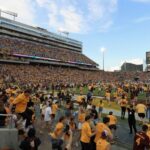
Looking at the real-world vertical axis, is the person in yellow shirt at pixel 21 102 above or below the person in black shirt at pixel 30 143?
above

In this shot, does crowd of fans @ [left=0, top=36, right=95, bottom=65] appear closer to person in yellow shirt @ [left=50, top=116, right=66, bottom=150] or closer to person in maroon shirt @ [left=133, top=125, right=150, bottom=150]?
person in yellow shirt @ [left=50, top=116, right=66, bottom=150]

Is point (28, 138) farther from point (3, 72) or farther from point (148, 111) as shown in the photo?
point (3, 72)

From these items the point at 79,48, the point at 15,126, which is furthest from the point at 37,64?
the point at 15,126

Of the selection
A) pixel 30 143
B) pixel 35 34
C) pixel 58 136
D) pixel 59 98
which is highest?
pixel 35 34

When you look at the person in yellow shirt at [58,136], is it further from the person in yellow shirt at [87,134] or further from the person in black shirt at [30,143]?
the person in black shirt at [30,143]

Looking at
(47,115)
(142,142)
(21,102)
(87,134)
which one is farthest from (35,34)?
(142,142)

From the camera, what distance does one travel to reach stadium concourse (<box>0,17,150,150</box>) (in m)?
10.2

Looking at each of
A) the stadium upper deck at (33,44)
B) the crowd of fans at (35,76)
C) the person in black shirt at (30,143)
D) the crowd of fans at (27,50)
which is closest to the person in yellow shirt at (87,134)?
the person in black shirt at (30,143)

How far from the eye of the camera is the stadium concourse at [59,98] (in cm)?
1023

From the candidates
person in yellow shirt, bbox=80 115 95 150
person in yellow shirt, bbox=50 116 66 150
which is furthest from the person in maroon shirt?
person in yellow shirt, bbox=50 116 66 150

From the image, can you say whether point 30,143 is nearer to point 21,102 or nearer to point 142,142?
point 142,142

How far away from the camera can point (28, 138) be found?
328 inches

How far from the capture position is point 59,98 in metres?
30.5

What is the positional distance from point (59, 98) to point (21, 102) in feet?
62.4
